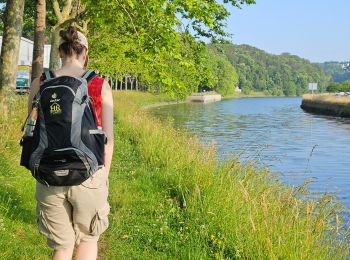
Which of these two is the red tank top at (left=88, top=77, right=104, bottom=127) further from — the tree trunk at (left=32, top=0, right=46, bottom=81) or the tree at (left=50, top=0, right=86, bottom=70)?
the tree at (left=50, top=0, right=86, bottom=70)

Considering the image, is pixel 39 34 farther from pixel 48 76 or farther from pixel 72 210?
pixel 72 210

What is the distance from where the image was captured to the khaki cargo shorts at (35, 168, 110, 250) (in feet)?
10.9

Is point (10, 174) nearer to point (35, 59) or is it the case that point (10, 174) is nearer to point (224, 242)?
point (224, 242)

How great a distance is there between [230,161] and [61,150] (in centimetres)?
572

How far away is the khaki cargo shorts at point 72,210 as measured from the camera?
3.31 meters

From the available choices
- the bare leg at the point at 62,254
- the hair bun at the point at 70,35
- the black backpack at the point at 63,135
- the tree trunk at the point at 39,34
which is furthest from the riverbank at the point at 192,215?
the tree trunk at the point at 39,34

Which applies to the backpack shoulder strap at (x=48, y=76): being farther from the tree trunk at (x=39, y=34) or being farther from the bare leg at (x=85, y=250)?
the tree trunk at (x=39, y=34)

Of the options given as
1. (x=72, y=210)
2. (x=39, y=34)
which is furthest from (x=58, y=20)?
(x=72, y=210)

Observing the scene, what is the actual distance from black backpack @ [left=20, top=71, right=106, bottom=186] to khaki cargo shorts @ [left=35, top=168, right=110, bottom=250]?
0.33ft

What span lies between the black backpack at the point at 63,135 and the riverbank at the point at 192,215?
179 centimetres

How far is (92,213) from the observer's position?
3406 mm

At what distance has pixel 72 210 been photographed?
3.45 metres

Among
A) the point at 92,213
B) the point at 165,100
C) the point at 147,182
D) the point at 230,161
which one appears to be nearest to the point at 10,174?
the point at 147,182

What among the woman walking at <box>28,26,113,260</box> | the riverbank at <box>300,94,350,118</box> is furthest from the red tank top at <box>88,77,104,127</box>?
the riverbank at <box>300,94,350,118</box>
